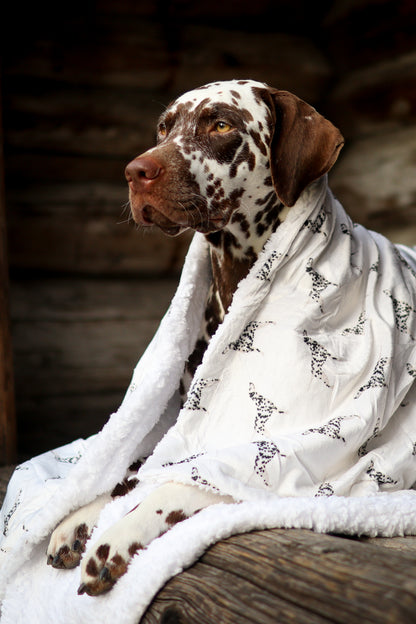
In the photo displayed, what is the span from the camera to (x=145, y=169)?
2.05 meters

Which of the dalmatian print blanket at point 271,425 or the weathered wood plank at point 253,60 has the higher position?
the weathered wood plank at point 253,60

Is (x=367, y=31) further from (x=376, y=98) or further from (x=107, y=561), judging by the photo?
(x=107, y=561)

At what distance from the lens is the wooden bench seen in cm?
117

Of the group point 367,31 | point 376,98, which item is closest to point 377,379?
point 376,98

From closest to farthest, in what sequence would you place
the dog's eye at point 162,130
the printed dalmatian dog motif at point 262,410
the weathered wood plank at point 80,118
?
the printed dalmatian dog motif at point 262,410, the dog's eye at point 162,130, the weathered wood plank at point 80,118

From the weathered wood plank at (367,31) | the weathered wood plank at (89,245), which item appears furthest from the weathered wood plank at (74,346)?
the weathered wood plank at (367,31)

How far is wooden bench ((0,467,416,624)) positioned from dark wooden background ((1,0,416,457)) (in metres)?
2.83

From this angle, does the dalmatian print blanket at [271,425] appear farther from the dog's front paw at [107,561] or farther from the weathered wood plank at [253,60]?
the weathered wood plank at [253,60]

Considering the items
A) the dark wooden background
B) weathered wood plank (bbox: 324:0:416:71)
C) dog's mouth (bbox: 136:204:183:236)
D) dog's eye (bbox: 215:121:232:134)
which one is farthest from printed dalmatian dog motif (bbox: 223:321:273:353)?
weathered wood plank (bbox: 324:0:416:71)

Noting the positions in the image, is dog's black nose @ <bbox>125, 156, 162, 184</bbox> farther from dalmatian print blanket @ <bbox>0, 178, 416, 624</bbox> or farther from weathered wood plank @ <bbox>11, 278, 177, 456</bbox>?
weathered wood plank @ <bbox>11, 278, 177, 456</bbox>

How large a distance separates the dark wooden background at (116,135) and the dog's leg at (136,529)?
102 inches

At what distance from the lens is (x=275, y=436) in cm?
190

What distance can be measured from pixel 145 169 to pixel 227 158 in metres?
0.26

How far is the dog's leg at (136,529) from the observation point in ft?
5.32
